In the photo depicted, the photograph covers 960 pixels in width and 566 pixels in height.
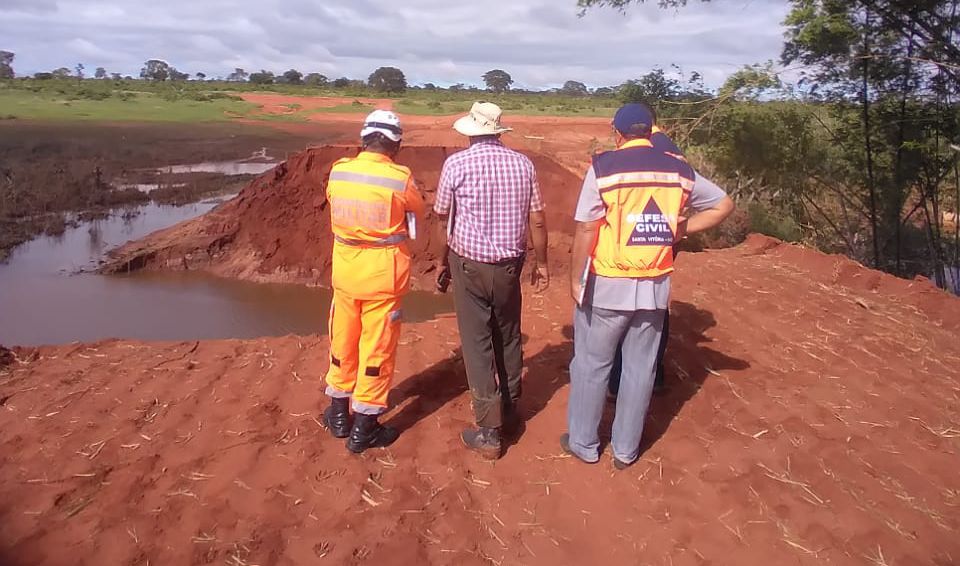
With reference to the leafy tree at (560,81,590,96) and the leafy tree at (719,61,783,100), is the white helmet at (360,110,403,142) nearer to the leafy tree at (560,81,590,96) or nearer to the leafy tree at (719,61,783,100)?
the leafy tree at (719,61,783,100)

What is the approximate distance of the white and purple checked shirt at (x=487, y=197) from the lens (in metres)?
3.62

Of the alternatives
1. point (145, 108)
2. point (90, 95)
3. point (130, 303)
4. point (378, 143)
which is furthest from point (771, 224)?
point (90, 95)

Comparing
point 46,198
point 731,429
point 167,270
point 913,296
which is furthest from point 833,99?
point 46,198

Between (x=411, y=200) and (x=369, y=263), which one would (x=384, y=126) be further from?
(x=369, y=263)

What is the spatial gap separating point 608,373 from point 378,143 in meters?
1.73

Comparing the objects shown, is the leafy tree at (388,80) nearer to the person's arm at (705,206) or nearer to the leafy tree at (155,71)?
the leafy tree at (155,71)

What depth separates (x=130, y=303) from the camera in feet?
33.4

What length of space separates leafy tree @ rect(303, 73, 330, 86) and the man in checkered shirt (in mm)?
70484

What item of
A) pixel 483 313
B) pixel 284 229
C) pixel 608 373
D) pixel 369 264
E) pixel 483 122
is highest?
pixel 483 122

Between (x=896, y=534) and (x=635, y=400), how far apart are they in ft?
4.30

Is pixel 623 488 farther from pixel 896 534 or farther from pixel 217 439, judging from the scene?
pixel 217 439

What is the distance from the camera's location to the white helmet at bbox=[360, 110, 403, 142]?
3.59 metres

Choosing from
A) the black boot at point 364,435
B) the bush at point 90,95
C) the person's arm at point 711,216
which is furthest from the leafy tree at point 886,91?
the bush at point 90,95

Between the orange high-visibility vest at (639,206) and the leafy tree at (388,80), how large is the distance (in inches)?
2435
